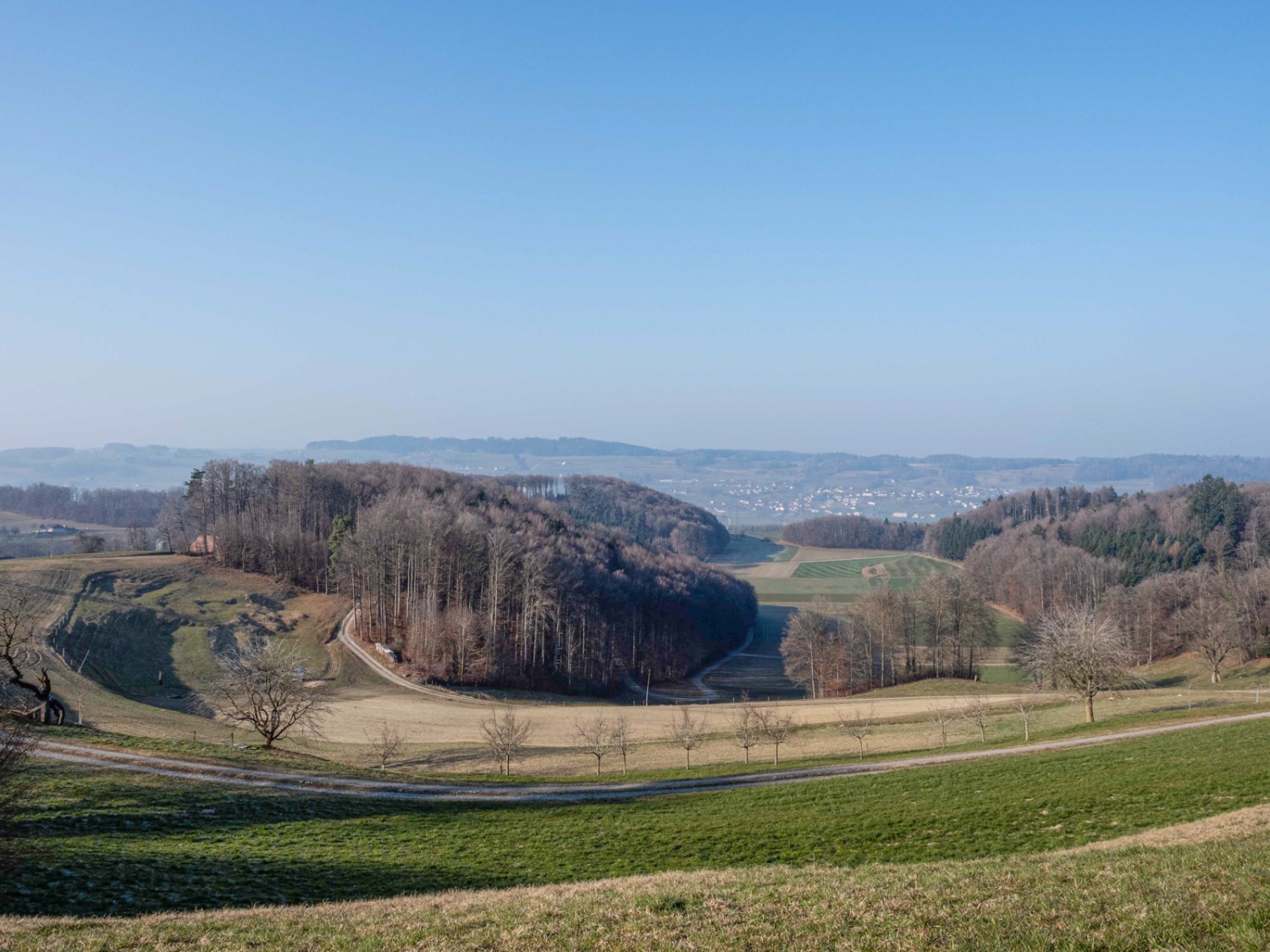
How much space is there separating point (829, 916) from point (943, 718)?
4062cm

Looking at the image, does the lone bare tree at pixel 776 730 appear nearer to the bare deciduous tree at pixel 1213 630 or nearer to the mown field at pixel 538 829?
the mown field at pixel 538 829

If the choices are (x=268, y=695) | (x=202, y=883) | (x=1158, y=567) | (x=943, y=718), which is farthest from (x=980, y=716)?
(x=1158, y=567)

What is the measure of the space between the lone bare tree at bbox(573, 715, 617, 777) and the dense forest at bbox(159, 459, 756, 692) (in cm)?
2397

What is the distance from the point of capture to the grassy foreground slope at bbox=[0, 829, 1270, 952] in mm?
10188

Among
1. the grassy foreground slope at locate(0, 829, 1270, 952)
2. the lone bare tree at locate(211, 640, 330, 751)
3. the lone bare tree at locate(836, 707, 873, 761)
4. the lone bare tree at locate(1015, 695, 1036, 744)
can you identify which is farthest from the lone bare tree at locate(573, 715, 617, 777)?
the grassy foreground slope at locate(0, 829, 1270, 952)

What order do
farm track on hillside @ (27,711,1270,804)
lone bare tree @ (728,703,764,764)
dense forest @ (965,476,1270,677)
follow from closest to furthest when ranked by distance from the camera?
farm track on hillside @ (27,711,1270,804), lone bare tree @ (728,703,764,764), dense forest @ (965,476,1270,677)

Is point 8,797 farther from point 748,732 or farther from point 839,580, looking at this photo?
point 839,580

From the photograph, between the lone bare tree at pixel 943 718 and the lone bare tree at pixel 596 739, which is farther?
the lone bare tree at pixel 943 718

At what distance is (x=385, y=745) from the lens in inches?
1634

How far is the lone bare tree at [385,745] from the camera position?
41719 millimetres

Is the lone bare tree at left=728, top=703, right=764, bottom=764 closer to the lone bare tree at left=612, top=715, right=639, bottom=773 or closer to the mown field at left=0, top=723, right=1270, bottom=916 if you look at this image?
the lone bare tree at left=612, top=715, right=639, bottom=773

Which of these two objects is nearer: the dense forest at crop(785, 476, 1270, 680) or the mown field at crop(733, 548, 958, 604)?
the dense forest at crop(785, 476, 1270, 680)

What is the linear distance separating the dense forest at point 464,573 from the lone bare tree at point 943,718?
3986cm

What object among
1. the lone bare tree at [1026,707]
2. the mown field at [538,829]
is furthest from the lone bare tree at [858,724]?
the mown field at [538,829]
